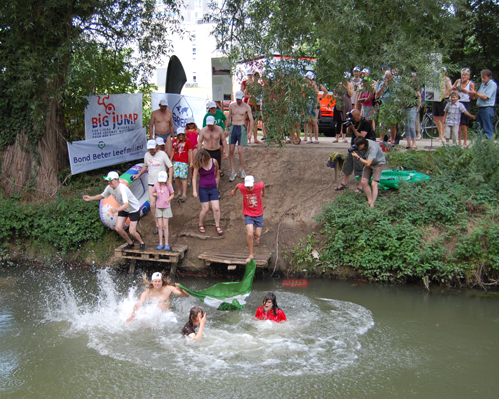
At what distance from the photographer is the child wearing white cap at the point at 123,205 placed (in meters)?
9.92

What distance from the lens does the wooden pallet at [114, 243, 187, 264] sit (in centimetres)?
1003

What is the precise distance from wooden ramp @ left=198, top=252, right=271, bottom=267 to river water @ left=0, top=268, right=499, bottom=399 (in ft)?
1.83

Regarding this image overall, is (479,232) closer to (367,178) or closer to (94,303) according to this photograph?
(367,178)

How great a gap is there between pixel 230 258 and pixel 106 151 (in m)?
5.03

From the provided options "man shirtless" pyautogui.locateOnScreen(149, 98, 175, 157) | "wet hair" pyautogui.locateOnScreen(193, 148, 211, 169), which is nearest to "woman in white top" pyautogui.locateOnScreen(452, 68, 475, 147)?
"wet hair" pyautogui.locateOnScreen(193, 148, 211, 169)

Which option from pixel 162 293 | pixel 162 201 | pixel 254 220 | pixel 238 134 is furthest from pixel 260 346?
pixel 238 134

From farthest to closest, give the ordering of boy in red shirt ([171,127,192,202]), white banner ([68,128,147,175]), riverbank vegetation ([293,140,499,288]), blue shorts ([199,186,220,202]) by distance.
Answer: white banner ([68,128,147,175]) → boy in red shirt ([171,127,192,202]) → blue shorts ([199,186,220,202]) → riverbank vegetation ([293,140,499,288])

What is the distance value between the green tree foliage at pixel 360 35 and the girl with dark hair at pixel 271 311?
4048mm

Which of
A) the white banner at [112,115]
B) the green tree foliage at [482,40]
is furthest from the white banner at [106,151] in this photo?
the green tree foliage at [482,40]

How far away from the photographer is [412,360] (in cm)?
692

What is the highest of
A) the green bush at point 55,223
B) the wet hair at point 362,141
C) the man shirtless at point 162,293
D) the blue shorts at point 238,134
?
the blue shorts at point 238,134

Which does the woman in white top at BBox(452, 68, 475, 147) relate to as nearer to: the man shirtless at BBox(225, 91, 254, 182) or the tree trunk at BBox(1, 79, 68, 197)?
the man shirtless at BBox(225, 91, 254, 182)

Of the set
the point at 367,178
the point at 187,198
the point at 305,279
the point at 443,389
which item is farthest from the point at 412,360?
the point at 187,198

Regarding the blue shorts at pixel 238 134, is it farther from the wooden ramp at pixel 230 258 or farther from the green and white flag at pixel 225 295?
the green and white flag at pixel 225 295
